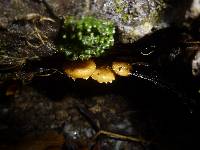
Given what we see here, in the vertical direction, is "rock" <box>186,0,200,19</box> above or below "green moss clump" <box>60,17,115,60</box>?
above

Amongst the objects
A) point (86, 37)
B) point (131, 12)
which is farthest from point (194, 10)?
point (86, 37)

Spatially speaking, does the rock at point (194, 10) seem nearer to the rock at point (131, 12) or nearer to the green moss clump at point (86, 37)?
the rock at point (131, 12)

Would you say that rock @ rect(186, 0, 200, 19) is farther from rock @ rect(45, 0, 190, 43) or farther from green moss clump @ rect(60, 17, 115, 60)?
green moss clump @ rect(60, 17, 115, 60)

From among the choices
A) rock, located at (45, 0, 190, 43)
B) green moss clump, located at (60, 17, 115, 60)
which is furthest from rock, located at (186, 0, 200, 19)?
green moss clump, located at (60, 17, 115, 60)

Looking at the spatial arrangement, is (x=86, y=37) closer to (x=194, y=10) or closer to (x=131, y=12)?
(x=131, y=12)

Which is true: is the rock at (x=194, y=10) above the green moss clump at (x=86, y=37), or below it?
above

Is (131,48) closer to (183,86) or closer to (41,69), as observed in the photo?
(183,86)

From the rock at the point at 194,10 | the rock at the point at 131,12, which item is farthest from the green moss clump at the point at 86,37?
the rock at the point at 194,10

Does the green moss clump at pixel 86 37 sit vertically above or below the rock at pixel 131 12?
below

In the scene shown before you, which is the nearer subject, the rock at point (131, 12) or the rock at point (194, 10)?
the rock at point (194, 10)

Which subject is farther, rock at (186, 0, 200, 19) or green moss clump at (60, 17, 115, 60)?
green moss clump at (60, 17, 115, 60)
